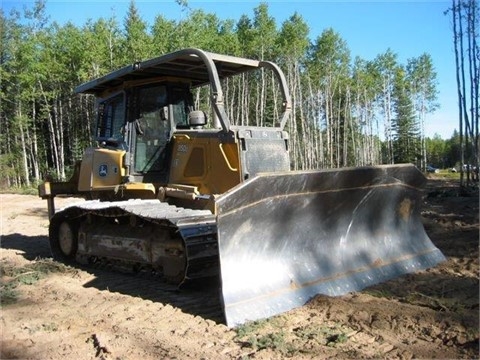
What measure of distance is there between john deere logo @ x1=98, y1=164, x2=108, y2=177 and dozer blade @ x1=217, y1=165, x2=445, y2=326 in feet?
9.68

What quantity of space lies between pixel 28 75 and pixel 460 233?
27160 millimetres

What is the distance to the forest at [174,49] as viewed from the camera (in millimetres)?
28812

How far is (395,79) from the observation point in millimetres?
47375

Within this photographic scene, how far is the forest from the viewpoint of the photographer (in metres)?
28.8

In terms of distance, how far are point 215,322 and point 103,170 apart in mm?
3368

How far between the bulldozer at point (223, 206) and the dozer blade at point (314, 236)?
0.5 inches

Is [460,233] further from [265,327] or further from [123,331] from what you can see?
[123,331]

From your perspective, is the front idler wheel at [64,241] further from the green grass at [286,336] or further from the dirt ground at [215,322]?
the green grass at [286,336]

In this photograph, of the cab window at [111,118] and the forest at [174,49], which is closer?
the cab window at [111,118]

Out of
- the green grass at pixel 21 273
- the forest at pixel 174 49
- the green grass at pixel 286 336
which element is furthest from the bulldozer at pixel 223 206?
the forest at pixel 174 49

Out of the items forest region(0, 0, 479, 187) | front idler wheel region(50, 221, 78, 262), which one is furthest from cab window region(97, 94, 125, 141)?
forest region(0, 0, 479, 187)

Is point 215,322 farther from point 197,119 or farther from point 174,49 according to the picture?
point 174,49

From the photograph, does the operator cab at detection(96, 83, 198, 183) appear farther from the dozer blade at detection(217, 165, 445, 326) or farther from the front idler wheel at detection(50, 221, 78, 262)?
the dozer blade at detection(217, 165, 445, 326)

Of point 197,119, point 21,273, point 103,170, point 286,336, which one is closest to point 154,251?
point 197,119
